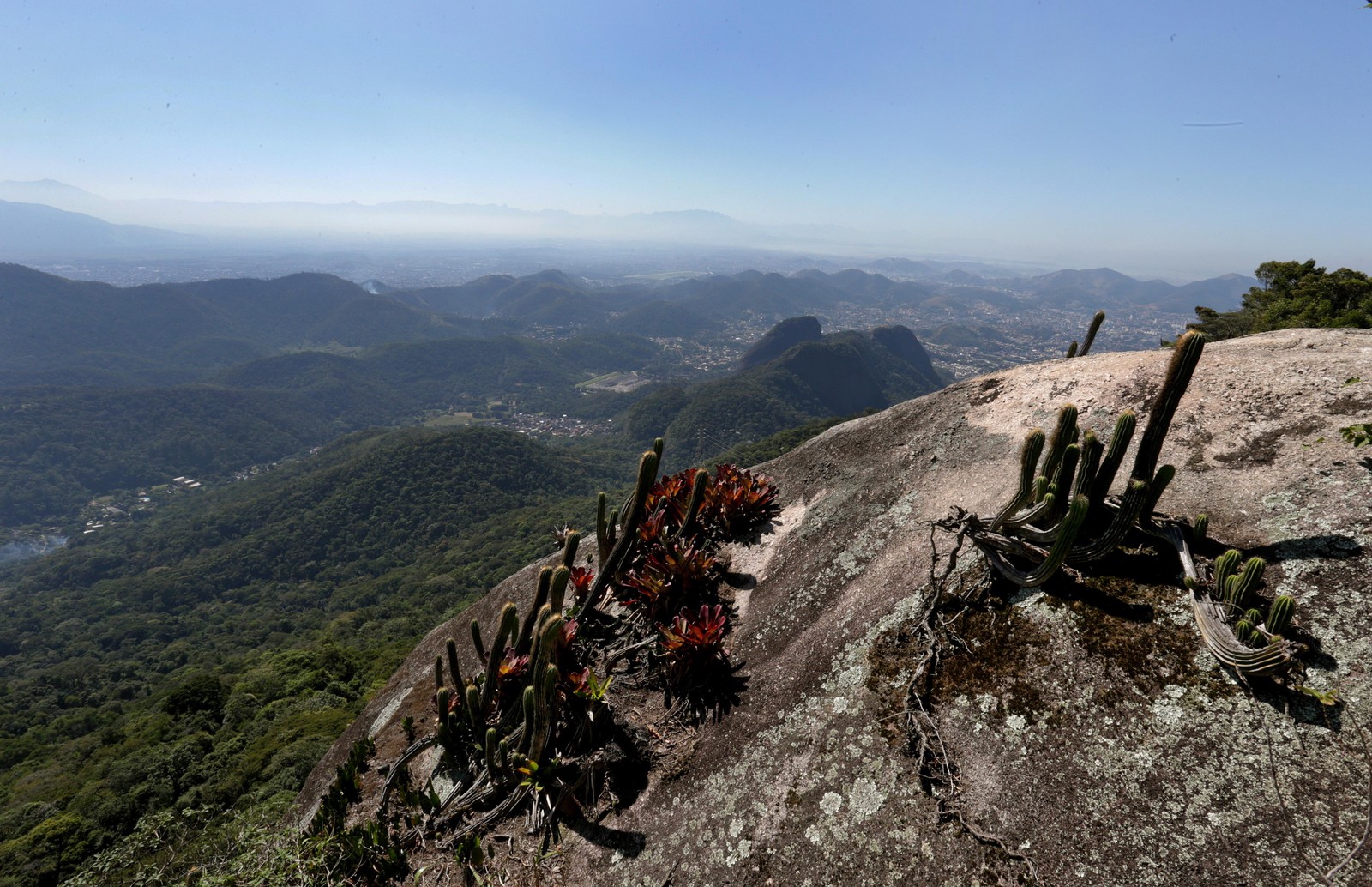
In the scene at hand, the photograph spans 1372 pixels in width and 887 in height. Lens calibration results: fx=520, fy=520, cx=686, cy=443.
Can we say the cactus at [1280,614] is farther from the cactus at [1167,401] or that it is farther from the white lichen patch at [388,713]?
the white lichen patch at [388,713]

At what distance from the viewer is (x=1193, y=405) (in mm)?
4977

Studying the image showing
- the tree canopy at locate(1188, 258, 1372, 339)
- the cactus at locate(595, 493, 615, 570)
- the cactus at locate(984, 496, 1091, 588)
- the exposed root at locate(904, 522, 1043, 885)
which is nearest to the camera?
the exposed root at locate(904, 522, 1043, 885)

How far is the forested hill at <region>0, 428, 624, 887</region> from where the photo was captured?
939 inches

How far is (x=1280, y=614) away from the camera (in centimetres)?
289

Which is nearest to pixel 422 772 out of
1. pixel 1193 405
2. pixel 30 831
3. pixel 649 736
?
pixel 649 736

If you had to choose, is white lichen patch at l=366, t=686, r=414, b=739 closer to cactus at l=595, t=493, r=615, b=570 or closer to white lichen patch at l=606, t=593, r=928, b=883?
cactus at l=595, t=493, r=615, b=570

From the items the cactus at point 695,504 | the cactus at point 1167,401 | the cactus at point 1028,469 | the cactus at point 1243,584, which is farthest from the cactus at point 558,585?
the cactus at point 1243,584

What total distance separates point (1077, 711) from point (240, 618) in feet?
358

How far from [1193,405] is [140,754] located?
142ft

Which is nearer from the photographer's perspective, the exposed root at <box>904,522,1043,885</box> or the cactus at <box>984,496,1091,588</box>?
the exposed root at <box>904,522,1043,885</box>

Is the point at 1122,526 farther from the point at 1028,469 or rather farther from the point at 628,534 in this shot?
the point at 628,534

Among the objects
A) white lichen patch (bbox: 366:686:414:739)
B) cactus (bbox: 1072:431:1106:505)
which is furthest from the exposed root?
white lichen patch (bbox: 366:686:414:739)

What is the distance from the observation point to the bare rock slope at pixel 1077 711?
2.61 meters

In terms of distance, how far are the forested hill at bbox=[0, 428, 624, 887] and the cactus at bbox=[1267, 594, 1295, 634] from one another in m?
19.9
